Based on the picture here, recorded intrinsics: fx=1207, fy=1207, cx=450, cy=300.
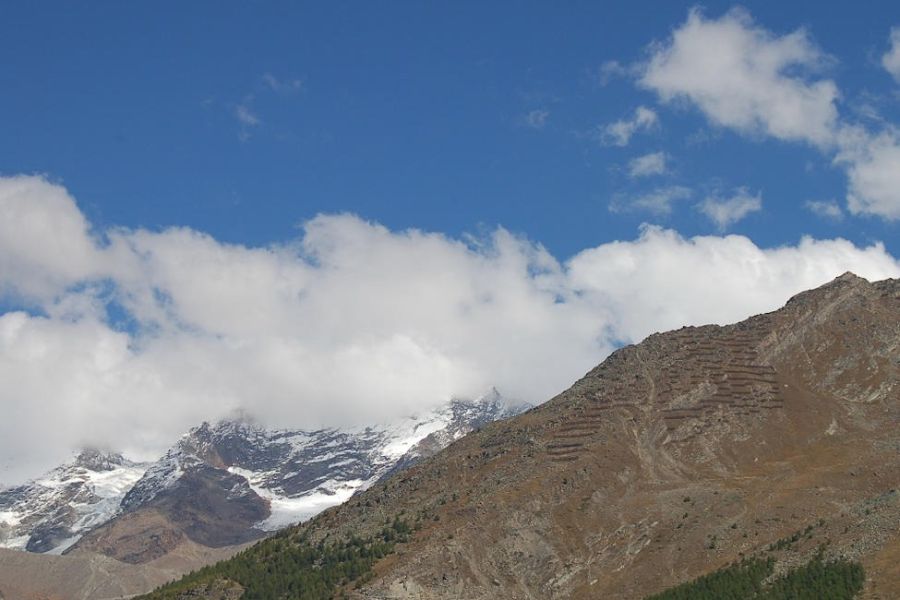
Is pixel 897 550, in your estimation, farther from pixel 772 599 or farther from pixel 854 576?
pixel 772 599

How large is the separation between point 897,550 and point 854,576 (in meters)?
10.6

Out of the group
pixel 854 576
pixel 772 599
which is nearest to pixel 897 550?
pixel 854 576

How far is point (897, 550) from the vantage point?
198 meters

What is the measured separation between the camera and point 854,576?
19338cm

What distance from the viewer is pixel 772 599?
19450 centimetres

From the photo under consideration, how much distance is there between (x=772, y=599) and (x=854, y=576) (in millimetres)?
13479

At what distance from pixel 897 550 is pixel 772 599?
909 inches
